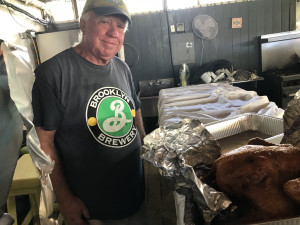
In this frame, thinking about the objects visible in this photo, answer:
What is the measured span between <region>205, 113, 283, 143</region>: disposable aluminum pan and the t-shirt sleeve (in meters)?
0.63

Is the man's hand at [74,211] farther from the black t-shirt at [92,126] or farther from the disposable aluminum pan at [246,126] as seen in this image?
the disposable aluminum pan at [246,126]

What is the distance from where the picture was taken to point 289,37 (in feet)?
12.7

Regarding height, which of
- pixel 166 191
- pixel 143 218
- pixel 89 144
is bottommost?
pixel 166 191

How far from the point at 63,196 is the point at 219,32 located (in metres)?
3.77

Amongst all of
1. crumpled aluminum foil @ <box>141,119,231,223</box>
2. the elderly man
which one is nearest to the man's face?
the elderly man

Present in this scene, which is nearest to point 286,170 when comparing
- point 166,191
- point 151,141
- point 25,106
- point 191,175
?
point 191,175

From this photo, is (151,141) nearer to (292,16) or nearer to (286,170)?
(286,170)

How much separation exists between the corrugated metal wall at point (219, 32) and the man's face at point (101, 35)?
3139 mm

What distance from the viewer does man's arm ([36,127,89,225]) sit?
0.94 m

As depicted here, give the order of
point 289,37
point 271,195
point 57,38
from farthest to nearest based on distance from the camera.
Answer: point 289,37 → point 57,38 → point 271,195

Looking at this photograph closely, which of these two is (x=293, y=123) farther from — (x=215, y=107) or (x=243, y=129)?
(x=215, y=107)

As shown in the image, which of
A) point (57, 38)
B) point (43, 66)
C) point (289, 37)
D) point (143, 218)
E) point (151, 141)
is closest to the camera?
point (151, 141)

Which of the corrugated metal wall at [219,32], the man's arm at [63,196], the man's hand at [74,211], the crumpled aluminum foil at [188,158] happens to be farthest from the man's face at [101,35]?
the corrugated metal wall at [219,32]

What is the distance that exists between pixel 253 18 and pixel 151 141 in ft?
13.2
